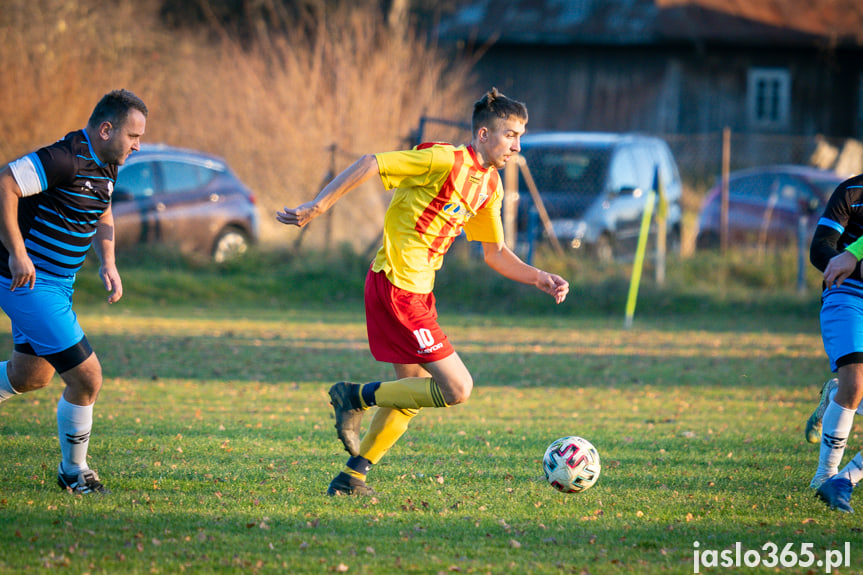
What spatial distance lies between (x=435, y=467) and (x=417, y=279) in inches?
58.2

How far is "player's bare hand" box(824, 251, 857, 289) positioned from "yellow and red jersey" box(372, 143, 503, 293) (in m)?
1.98

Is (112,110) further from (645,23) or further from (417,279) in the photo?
(645,23)

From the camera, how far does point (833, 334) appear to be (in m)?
4.92

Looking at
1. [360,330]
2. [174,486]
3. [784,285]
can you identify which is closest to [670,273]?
[784,285]

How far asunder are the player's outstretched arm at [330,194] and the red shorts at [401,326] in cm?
A: 68

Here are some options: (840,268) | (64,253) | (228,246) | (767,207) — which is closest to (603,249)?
(767,207)

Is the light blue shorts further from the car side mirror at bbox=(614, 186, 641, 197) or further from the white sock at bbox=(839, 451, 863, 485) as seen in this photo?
the car side mirror at bbox=(614, 186, 641, 197)

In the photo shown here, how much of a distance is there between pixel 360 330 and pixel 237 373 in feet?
11.2

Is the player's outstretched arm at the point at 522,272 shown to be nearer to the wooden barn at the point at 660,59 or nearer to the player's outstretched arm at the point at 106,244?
the player's outstretched arm at the point at 106,244

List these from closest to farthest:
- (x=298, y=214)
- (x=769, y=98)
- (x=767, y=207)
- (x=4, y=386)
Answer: (x=298, y=214) → (x=4, y=386) → (x=767, y=207) → (x=769, y=98)

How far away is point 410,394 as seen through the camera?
467 cm

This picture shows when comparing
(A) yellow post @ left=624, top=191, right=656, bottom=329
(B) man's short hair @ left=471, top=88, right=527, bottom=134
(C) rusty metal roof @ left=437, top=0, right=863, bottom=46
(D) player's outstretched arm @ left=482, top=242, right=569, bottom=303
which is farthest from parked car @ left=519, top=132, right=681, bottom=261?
(C) rusty metal roof @ left=437, top=0, right=863, bottom=46

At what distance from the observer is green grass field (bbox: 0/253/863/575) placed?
393 cm

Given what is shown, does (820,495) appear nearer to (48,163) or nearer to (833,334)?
(833,334)
